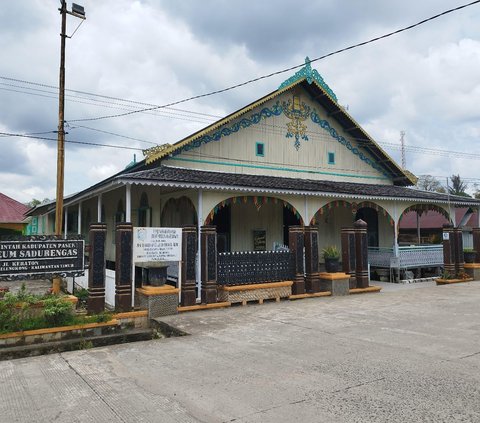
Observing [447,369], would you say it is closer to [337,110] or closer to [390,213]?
[390,213]

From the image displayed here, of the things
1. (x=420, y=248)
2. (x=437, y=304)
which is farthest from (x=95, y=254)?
(x=420, y=248)

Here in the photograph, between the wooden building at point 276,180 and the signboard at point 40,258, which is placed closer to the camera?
the signboard at point 40,258

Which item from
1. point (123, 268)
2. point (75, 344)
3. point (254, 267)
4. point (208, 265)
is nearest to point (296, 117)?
point (254, 267)

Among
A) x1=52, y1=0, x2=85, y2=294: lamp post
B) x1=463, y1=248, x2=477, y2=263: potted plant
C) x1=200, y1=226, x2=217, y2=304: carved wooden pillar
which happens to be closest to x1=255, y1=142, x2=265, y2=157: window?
x1=200, y1=226, x2=217, y2=304: carved wooden pillar

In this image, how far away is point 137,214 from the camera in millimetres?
17812

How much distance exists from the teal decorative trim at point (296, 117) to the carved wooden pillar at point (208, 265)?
803 cm

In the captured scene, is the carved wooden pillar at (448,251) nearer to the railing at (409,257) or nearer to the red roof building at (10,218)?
the railing at (409,257)

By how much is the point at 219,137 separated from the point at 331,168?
226 inches

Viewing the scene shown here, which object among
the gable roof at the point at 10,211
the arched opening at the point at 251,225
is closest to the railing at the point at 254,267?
the arched opening at the point at 251,225

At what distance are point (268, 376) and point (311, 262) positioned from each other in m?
7.86

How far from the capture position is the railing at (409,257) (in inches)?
685

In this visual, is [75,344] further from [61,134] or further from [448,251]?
[448,251]

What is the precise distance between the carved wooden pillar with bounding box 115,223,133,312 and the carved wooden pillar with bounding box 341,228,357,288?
7235 millimetres

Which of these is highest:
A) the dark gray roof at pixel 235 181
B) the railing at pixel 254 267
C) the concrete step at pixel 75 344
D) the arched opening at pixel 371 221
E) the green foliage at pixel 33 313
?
the dark gray roof at pixel 235 181
